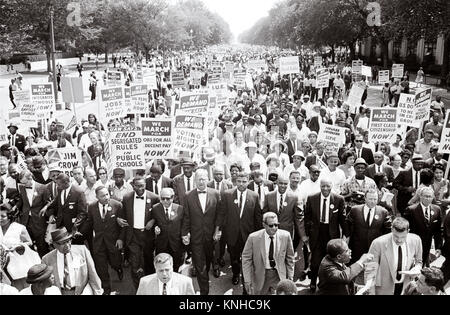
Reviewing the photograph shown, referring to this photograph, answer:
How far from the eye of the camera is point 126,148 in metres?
8.32

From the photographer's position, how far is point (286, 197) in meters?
7.36

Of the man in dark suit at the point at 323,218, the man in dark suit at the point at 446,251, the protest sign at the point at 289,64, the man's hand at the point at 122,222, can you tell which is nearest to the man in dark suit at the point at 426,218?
the man in dark suit at the point at 446,251

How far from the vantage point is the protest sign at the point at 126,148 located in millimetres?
8297

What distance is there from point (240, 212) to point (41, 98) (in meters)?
8.76

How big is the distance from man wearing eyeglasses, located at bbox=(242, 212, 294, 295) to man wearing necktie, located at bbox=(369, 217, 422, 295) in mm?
999

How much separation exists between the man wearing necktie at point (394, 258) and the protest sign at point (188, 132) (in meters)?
4.42

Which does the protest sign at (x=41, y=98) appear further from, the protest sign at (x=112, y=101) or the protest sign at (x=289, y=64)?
the protest sign at (x=289, y=64)

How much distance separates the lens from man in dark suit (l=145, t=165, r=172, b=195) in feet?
27.3

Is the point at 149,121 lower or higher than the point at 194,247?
higher

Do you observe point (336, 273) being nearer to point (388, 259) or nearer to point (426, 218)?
point (388, 259)

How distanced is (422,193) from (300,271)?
7.62 feet
